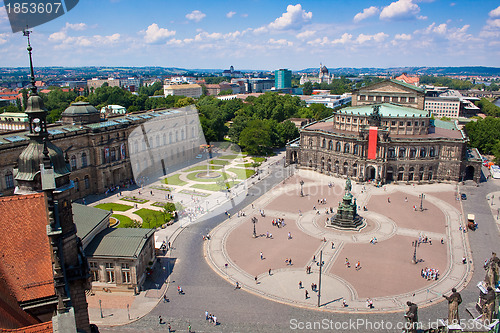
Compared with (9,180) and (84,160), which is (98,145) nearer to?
(84,160)

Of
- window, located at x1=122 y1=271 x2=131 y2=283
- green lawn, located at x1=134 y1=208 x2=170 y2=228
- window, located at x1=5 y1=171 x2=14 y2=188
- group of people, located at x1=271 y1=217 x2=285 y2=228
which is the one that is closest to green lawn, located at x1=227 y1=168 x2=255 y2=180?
green lawn, located at x1=134 y1=208 x2=170 y2=228

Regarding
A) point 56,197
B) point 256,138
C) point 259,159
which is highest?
point 56,197

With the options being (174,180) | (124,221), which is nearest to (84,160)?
(174,180)

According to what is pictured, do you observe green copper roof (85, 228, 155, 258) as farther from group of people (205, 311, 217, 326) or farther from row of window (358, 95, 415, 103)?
row of window (358, 95, 415, 103)

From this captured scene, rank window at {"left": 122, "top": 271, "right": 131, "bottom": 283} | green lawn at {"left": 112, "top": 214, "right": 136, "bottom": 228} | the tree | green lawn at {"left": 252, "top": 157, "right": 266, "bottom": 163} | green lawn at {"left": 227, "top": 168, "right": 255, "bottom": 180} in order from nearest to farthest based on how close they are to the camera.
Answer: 1. window at {"left": 122, "top": 271, "right": 131, "bottom": 283}
2. green lawn at {"left": 112, "top": 214, "right": 136, "bottom": 228}
3. green lawn at {"left": 227, "top": 168, "right": 255, "bottom": 180}
4. green lawn at {"left": 252, "top": 157, "right": 266, "bottom": 163}
5. the tree

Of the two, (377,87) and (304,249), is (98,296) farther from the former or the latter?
(377,87)

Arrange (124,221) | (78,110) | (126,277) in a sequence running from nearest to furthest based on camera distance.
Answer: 1. (126,277)
2. (124,221)
3. (78,110)

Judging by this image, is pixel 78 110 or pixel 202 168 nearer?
pixel 78 110
